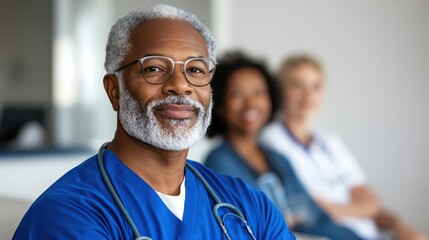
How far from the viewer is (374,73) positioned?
4699mm

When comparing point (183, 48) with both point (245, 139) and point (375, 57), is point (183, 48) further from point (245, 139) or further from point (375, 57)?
point (375, 57)

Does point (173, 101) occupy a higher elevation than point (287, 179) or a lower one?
higher

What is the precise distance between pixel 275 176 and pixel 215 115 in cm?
33

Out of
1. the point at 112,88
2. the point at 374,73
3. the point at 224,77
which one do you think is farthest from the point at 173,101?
the point at 374,73

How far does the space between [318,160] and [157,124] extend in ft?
6.77

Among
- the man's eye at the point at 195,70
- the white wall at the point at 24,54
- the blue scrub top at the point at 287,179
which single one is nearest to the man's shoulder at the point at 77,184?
the man's eye at the point at 195,70

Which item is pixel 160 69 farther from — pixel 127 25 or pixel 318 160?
pixel 318 160

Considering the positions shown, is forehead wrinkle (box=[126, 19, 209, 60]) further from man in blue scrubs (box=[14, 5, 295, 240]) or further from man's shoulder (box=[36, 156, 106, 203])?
man's shoulder (box=[36, 156, 106, 203])

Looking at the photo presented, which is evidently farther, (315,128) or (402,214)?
(402,214)

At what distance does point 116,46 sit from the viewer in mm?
1155

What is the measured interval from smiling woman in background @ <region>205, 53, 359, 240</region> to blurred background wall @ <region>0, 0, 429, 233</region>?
1.50 metres

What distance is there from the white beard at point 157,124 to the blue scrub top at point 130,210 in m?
0.07

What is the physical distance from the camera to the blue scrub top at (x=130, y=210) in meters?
0.98

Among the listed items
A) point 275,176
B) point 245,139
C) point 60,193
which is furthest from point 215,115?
point 60,193
